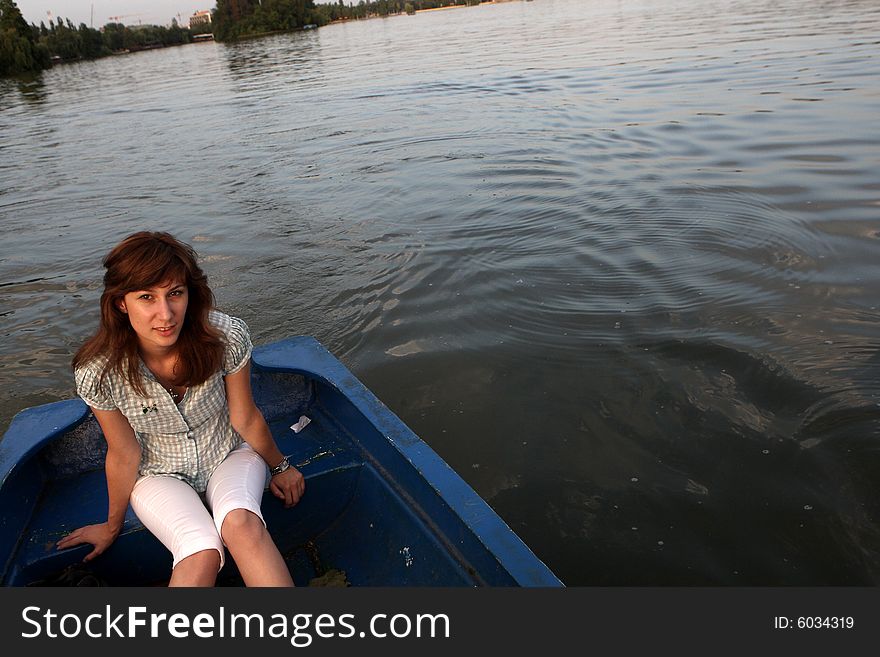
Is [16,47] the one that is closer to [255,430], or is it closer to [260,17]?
[260,17]

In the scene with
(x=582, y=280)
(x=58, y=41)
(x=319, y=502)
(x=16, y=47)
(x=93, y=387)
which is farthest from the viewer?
(x=58, y=41)

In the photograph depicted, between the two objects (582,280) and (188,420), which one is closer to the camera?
(188,420)

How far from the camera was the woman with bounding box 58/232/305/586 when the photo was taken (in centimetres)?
215

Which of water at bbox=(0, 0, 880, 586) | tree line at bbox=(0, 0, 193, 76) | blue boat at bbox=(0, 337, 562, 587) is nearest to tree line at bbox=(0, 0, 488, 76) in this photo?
tree line at bbox=(0, 0, 193, 76)

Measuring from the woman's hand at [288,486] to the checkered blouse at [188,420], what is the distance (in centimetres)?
23

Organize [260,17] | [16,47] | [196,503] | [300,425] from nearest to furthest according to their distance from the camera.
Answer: [196,503], [300,425], [16,47], [260,17]

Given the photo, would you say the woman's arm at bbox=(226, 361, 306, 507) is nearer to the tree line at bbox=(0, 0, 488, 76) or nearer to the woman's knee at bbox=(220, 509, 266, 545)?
the woman's knee at bbox=(220, 509, 266, 545)

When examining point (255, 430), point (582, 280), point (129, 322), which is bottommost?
point (582, 280)

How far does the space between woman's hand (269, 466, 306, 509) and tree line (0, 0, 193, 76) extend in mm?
51678

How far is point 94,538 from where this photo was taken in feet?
8.00

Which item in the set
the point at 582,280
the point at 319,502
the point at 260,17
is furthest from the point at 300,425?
the point at 260,17

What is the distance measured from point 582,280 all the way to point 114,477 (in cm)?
388

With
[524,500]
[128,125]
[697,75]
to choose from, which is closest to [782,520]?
[524,500]

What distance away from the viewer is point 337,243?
682 centimetres
